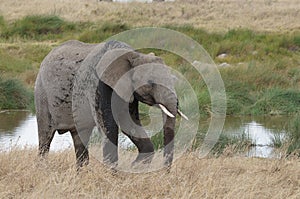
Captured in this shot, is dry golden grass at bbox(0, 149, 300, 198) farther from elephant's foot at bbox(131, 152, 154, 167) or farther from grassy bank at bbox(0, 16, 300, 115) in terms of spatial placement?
grassy bank at bbox(0, 16, 300, 115)

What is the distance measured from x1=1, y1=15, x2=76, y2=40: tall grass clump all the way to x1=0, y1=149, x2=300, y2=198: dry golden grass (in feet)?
54.3

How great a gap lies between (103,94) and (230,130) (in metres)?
5.39

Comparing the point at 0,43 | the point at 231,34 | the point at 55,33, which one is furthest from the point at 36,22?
the point at 231,34

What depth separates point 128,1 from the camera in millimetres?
31812

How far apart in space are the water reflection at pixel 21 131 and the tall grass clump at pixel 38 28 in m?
10.2

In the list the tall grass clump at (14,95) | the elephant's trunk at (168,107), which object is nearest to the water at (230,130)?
the tall grass clump at (14,95)

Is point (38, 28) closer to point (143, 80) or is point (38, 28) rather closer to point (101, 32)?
point (101, 32)

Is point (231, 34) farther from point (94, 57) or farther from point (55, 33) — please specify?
point (94, 57)

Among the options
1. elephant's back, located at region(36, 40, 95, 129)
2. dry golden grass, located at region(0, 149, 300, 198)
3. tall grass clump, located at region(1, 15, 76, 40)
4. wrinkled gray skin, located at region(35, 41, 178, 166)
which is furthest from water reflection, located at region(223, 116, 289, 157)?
tall grass clump, located at region(1, 15, 76, 40)

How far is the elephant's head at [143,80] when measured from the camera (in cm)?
505

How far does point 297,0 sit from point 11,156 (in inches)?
1190

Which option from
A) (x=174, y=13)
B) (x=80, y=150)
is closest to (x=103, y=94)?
(x=80, y=150)

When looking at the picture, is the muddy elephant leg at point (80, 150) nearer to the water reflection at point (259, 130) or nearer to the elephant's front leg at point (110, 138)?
the elephant's front leg at point (110, 138)

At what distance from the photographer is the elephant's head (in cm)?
505
